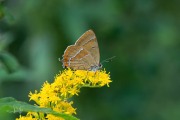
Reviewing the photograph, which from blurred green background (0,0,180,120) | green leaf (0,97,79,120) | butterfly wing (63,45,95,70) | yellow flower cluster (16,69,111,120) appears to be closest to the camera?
green leaf (0,97,79,120)

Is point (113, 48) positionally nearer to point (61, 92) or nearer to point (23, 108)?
point (61, 92)

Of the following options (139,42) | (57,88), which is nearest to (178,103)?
(139,42)

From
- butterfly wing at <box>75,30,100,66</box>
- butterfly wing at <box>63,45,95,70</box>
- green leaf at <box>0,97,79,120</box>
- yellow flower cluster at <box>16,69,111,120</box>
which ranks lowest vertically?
green leaf at <box>0,97,79,120</box>

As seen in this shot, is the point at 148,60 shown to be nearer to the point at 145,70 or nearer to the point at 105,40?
the point at 145,70

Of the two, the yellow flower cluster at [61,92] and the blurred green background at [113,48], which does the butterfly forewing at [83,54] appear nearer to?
the yellow flower cluster at [61,92]

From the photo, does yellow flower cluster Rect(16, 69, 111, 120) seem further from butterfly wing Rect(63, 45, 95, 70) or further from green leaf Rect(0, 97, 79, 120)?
green leaf Rect(0, 97, 79, 120)

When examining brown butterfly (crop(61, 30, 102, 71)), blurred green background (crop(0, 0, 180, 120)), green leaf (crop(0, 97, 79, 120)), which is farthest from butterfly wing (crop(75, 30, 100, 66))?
blurred green background (crop(0, 0, 180, 120))
